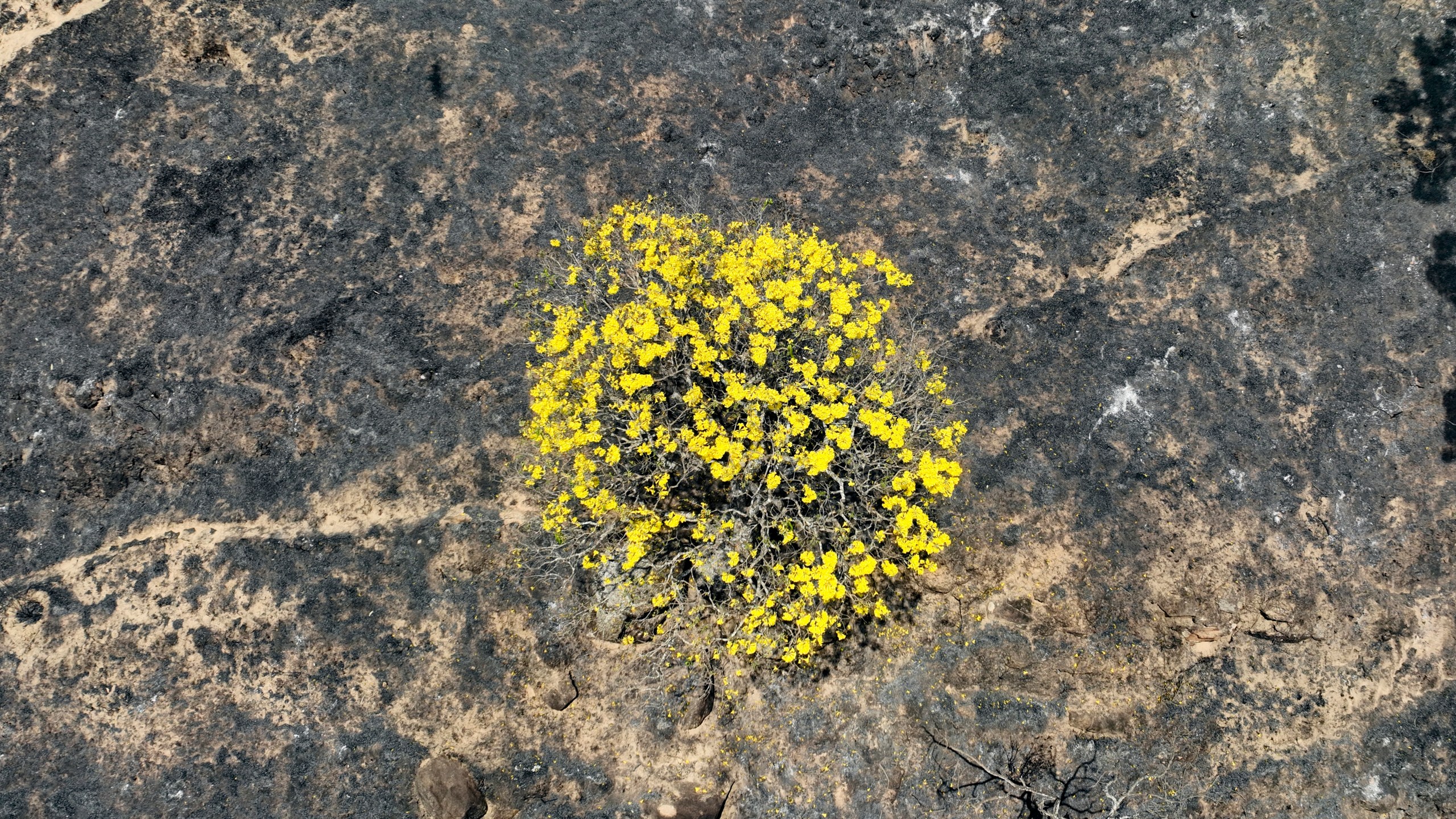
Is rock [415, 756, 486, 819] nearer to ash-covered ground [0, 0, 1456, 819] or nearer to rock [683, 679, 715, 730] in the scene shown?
ash-covered ground [0, 0, 1456, 819]

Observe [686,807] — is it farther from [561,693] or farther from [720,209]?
[720,209]

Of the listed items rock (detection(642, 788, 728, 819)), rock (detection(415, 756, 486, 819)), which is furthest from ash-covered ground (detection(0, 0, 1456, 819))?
rock (detection(415, 756, 486, 819))

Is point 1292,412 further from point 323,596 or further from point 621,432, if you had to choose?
point 323,596

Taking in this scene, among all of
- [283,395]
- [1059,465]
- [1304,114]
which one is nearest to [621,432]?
[283,395]

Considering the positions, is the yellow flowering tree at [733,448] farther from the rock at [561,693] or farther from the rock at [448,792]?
the rock at [448,792]

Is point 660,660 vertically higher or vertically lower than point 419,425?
lower

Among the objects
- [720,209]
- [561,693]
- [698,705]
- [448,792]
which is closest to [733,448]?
[698,705]

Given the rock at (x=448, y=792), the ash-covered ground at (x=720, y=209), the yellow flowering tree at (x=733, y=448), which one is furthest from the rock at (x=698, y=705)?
the rock at (x=448, y=792)
